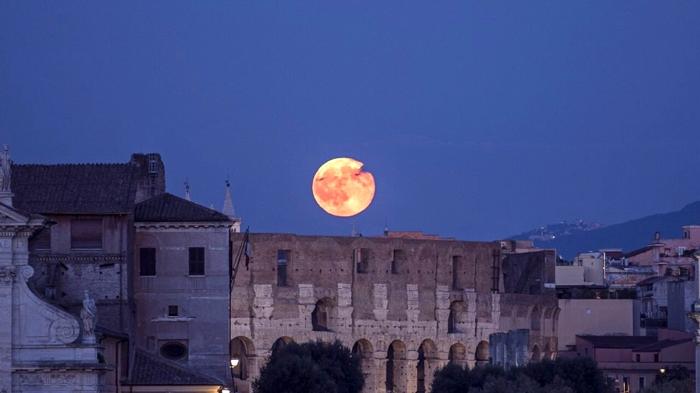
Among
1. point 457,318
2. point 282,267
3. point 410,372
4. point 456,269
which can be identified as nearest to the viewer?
point 282,267

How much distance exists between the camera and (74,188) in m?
70.2

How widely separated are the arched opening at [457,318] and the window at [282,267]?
9.88 m

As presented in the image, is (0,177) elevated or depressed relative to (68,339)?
elevated

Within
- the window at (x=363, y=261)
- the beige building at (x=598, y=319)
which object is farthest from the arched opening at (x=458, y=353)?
the beige building at (x=598, y=319)

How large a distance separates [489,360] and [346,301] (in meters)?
9.15

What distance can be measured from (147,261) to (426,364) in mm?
51073

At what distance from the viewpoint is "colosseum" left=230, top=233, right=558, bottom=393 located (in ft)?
373

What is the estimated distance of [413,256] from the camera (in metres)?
120

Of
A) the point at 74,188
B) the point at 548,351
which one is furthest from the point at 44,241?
the point at 548,351

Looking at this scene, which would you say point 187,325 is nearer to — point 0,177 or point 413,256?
point 0,177

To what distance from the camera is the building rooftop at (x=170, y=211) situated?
72062 mm

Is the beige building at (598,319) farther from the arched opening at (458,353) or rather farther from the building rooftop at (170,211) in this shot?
the building rooftop at (170,211)

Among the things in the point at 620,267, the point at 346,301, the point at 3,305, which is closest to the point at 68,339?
the point at 3,305

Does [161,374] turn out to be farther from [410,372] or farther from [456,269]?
[456,269]
